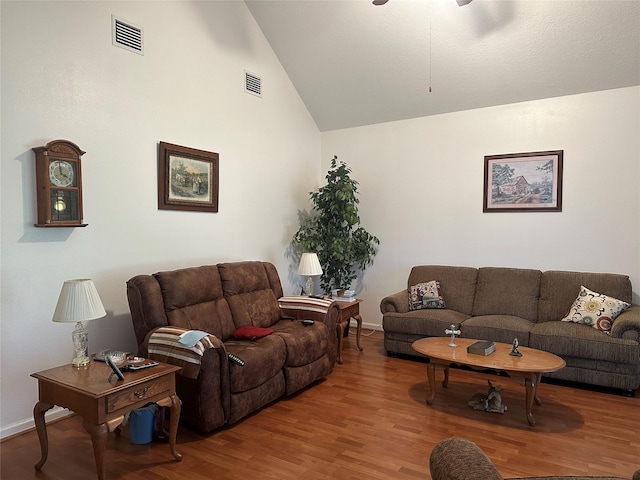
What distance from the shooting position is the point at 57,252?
10.1ft

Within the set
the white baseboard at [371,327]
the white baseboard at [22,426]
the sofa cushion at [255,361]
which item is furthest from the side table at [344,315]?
the white baseboard at [22,426]

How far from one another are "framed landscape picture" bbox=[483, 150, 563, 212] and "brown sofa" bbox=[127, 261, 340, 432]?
2298 mm

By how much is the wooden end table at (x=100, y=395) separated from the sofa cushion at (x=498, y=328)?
2749mm

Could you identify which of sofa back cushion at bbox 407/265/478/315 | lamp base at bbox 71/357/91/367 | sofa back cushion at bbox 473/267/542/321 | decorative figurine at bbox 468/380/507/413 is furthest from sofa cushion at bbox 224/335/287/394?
sofa back cushion at bbox 473/267/542/321

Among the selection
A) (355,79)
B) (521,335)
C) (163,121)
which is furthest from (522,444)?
(355,79)

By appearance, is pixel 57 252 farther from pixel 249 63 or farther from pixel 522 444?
pixel 522 444

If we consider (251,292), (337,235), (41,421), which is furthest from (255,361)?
(337,235)

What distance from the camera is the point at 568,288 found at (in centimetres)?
429

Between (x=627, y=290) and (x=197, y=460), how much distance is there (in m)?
4.00

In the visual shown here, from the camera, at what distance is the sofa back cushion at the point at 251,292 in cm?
380

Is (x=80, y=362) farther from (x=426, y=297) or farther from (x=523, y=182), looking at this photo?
(x=523, y=182)

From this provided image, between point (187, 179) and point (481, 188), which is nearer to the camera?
point (187, 179)

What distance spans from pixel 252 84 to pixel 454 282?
3135mm

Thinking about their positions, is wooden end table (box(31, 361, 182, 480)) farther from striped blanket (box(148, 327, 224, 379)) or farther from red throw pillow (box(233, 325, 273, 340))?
red throw pillow (box(233, 325, 273, 340))
